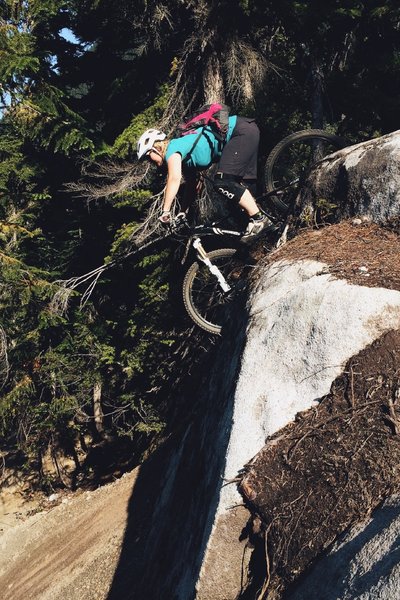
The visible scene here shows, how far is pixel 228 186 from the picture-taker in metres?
7.09

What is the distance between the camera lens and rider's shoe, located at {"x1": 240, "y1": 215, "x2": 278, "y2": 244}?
7.25m

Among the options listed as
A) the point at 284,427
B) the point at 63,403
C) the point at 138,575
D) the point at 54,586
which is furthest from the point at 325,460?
the point at 63,403

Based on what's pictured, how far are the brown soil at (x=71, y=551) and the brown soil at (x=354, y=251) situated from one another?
5260 mm

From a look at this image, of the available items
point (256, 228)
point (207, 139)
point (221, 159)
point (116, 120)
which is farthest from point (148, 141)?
point (116, 120)

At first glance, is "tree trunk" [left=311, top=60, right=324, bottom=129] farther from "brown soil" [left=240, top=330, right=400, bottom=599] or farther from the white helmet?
"brown soil" [left=240, top=330, right=400, bottom=599]

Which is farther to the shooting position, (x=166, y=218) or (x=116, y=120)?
(x=116, y=120)

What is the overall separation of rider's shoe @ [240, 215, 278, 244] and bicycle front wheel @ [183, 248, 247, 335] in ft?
0.88

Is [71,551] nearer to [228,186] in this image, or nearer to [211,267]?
[211,267]

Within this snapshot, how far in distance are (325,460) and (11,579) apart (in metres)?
9.31

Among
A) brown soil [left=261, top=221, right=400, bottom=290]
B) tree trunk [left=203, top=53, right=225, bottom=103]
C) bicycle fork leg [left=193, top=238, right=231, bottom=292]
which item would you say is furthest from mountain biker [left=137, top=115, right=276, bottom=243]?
tree trunk [left=203, top=53, right=225, bottom=103]

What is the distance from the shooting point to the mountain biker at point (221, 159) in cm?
658

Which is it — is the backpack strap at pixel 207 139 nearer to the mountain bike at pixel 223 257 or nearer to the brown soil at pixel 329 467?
the mountain bike at pixel 223 257

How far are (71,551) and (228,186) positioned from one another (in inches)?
265

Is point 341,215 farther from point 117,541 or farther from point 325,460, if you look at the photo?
point 117,541
